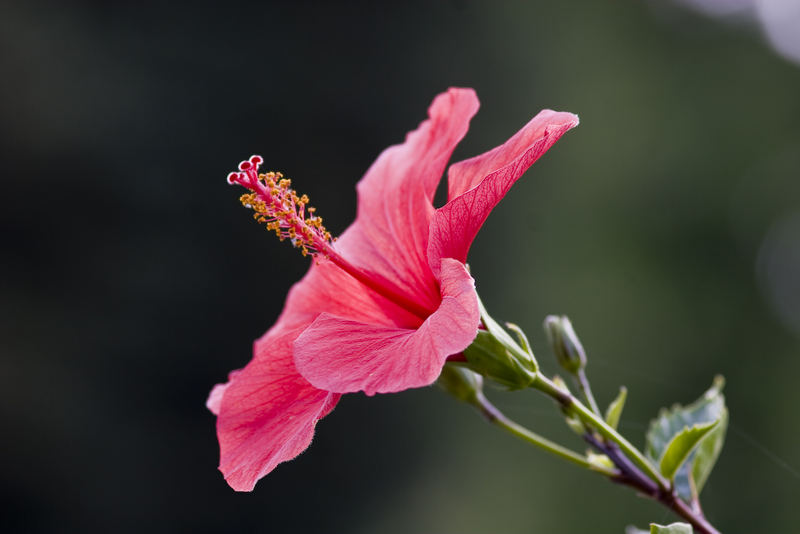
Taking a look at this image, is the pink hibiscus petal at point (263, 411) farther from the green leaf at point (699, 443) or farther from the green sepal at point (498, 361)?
the green leaf at point (699, 443)

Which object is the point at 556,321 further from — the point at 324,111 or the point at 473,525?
the point at 473,525

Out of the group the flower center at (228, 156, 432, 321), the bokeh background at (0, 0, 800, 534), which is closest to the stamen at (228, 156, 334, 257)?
the flower center at (228, 156, 432, 321)

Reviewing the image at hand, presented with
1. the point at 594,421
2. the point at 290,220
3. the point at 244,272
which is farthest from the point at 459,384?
the point at 244,272

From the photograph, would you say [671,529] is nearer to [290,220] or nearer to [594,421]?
[594,421]

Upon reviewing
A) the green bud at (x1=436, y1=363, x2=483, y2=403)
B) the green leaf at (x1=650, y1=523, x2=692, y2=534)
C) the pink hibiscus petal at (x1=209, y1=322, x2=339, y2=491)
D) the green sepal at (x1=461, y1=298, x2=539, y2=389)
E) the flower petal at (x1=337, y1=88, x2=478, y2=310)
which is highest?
the flower petal at (x1=337, y1=88, x2=478, y2=310)

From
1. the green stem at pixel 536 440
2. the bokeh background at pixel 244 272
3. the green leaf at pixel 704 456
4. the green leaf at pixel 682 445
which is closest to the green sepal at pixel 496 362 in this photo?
the green stem at pixel 536 440

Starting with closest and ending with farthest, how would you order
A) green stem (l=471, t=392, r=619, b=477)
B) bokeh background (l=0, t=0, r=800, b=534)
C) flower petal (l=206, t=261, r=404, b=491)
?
flower petal (l=206, t=261, r=404, b=491), green stem (l=471, t=392, r=619, b=477), bokeh background (l=0, t=0, r=800, b=534)

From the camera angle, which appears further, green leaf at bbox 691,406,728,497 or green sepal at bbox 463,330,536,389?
green leaf at bbox 691,406,728,497

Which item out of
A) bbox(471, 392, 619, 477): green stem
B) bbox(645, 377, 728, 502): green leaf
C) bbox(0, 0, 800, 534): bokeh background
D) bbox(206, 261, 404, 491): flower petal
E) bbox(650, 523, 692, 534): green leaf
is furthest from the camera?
bbox(0, 0, 800, 534): bokeh background

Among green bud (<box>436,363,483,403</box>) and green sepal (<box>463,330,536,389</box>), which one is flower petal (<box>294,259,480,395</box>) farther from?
green bud (<box>436,363,483,403</box>)
